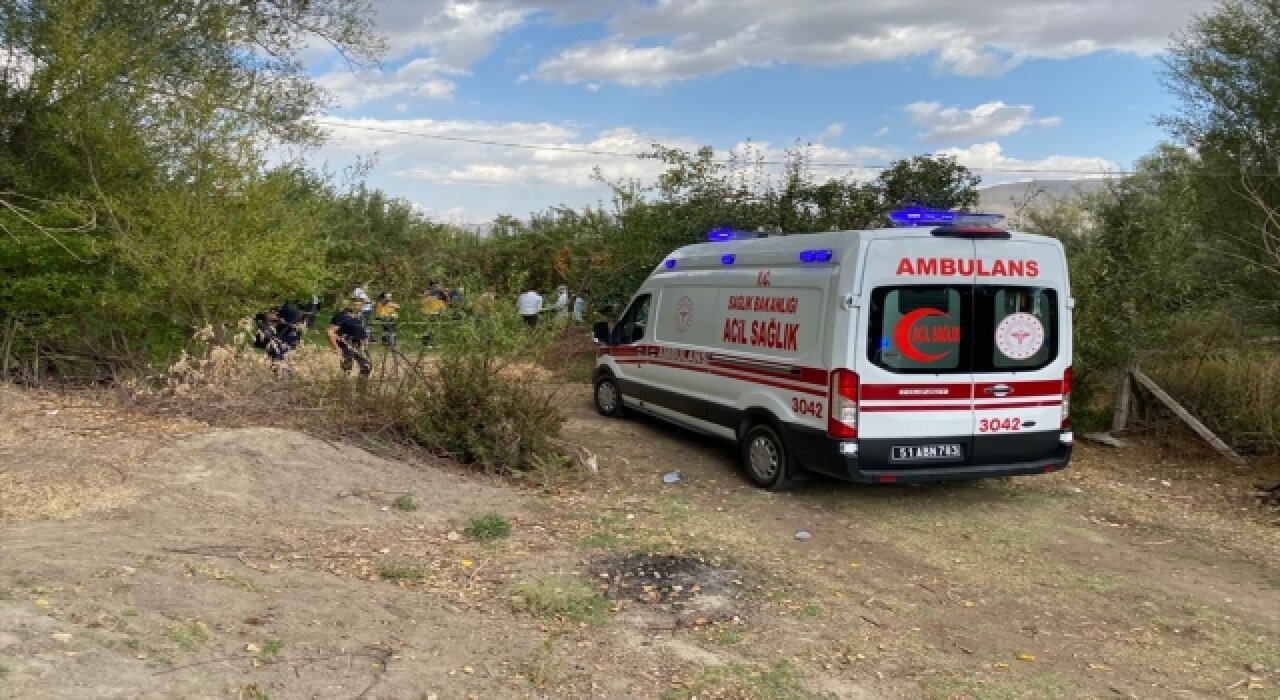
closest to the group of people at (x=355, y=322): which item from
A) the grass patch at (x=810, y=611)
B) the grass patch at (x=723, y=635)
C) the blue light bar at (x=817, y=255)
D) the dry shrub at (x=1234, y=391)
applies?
the blue light bar at (x=817, y=255)

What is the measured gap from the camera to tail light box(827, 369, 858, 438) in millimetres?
6613

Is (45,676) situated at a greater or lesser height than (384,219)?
lesser

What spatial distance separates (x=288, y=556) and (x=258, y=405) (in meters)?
3.48

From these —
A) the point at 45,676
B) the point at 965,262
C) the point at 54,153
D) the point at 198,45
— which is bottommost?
the point at 45,676

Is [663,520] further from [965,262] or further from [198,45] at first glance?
[198,45]

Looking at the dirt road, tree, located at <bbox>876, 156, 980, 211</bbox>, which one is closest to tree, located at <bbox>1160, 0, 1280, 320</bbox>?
tree, located at <bbox>876, 156, 980, 211</bbox>

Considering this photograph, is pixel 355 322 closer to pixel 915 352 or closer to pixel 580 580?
pixel 580 580

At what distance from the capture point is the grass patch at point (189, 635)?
11.6ft

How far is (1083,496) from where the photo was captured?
7801 millimetres

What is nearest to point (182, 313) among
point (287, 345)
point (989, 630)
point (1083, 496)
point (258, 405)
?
point (287, 345)

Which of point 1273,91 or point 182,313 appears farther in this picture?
point 1273,91

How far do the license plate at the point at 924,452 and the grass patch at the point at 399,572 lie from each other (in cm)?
366

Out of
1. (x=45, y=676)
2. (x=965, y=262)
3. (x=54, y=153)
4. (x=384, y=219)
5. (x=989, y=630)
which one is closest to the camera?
(x=45, y=676)

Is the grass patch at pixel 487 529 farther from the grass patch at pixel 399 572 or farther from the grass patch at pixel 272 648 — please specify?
the grass patch at pixel 272 648
